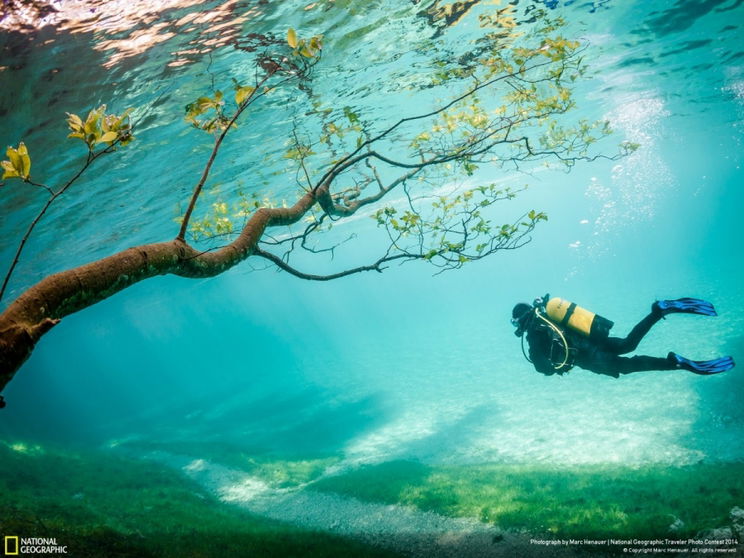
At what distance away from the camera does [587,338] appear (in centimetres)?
729

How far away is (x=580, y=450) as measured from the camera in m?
12.8

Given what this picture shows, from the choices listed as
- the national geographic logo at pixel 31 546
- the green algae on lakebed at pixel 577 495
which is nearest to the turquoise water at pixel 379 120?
the green algae on lakebed at pixel 577 495

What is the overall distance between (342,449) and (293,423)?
711 cm

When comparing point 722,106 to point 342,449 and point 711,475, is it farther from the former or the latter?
point 342,449

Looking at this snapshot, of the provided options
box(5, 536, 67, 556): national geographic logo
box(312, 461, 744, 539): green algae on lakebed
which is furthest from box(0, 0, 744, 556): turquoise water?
box(5, 536, 67, 556): national geographic logo

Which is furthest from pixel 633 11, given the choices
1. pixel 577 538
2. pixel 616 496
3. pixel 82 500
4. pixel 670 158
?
pixel 670 158

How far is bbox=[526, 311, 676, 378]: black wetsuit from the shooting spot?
6.92 metres

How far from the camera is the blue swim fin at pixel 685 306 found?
6.88 meters

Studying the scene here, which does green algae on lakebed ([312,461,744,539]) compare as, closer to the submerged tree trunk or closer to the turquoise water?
the turquoise water

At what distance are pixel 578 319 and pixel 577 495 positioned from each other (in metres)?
5.38

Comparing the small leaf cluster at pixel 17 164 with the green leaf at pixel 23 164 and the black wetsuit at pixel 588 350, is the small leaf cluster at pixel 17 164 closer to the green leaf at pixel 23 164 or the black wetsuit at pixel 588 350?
the green leaf at pixel 23 164

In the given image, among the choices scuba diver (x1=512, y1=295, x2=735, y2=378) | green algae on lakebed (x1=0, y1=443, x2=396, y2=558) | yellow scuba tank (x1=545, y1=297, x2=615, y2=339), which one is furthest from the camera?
green algae on lakebed (x1=0, y1=443, x2=396, y2=558)

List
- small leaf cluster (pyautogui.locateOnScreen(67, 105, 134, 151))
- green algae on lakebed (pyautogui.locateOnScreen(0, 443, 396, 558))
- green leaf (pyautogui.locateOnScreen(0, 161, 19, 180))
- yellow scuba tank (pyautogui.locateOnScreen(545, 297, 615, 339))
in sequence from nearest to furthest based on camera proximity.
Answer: green leaf (pyautogui.locateOnScreen(0, 161, 19, 180)) < small leaf cluster (pyautogui.locateOnScreen(67, 105, 134, 151)) < yellow scuba tank (pyautogui.locateOnScreen(545, 297, 615, 339)) < green algae on lakebed (pyautogui.locateOnScreen(0, 443, 396, 558))

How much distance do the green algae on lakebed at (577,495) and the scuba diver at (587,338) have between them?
296 cm
